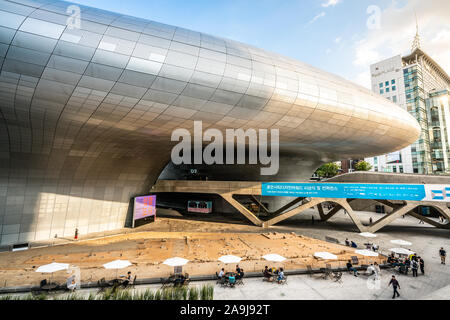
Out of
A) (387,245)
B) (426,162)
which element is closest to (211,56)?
(387,245)

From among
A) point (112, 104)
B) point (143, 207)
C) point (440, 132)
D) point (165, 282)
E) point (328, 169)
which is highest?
point (440, 132)

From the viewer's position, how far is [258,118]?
19.1 meters

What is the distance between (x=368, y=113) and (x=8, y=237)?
35.5 metres

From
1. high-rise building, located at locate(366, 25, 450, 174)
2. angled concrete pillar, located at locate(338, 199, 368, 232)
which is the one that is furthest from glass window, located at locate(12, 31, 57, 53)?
high-rise building, located at locate(366, 25, 450, 174)

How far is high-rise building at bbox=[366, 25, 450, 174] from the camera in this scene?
229ft

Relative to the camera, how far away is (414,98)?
72.1 metres

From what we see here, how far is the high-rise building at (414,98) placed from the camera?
69688mm

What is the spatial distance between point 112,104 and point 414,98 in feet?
300

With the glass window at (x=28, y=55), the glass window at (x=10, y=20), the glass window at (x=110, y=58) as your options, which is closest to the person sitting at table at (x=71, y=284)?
the glass window at (x=28, y=55)

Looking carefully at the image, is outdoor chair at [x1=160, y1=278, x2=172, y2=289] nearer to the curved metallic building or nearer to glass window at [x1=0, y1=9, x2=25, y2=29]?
the curved metallic building

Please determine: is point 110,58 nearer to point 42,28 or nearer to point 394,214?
point 42,28

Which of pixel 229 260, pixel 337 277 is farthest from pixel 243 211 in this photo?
pixel 337 277

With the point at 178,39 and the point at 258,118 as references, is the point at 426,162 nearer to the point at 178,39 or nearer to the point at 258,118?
the point at 258,118

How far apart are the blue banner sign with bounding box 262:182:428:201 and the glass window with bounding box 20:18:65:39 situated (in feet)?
80.1
